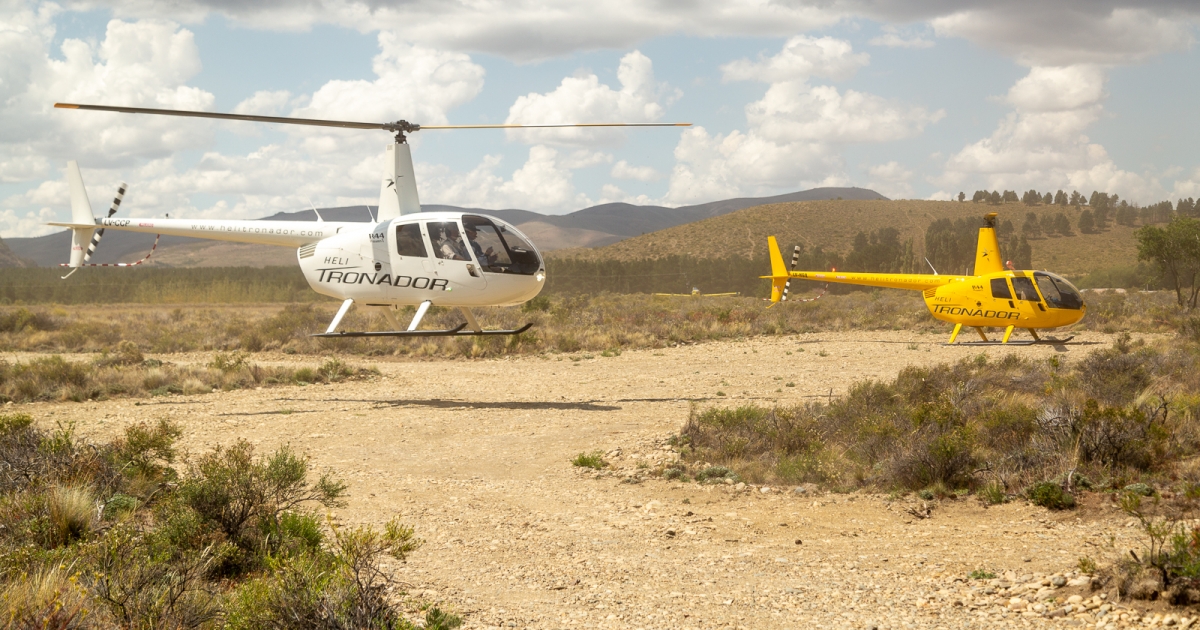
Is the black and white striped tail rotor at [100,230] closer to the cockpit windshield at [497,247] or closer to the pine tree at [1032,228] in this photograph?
the cockpit windshield at [497,247]

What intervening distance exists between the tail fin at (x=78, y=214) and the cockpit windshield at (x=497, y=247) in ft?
28.7

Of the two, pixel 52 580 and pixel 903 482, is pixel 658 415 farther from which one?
pixel 52 580

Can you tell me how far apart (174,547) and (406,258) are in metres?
8.89

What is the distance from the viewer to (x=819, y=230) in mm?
100250

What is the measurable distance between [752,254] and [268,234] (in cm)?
8118

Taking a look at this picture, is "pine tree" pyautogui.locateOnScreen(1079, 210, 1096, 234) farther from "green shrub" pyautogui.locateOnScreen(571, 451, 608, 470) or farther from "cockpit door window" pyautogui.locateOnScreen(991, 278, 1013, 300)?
"green shrub" pyautogui.locateOnScreen(571, 451, 608, 470)

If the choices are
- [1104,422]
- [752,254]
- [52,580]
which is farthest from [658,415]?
[752,254]

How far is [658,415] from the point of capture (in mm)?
13484

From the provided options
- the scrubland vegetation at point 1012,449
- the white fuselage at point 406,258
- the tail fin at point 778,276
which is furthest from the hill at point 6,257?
the scrubland vegetation at point 1012,449

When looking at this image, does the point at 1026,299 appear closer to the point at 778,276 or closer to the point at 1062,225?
the point at 778,276

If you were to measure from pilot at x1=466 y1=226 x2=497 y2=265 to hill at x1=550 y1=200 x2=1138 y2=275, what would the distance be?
74987 millimetres

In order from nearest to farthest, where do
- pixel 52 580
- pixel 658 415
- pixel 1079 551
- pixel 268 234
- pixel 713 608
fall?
pixel 52 580 → pixel 713 608 → pixel 1079 551 → pixel 658 415 → pixel 268 234

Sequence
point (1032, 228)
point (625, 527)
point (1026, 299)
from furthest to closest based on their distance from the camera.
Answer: point (1032, 228)
point (1026, 299)
point (625, 527)

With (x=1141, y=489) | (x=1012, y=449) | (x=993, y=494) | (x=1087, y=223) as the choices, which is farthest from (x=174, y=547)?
(x=1087, y=223)
